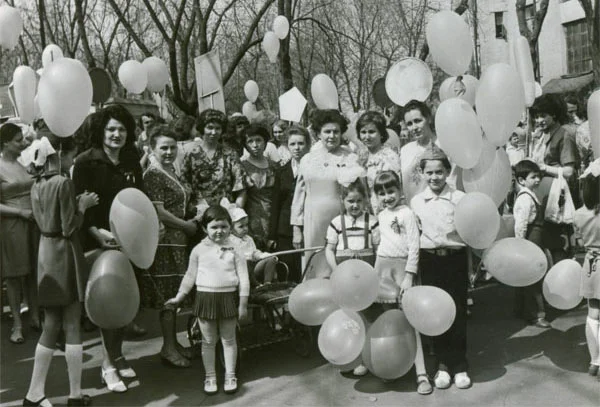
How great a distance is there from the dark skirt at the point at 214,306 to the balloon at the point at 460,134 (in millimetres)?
1754

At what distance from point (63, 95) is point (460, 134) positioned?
98.9 inches

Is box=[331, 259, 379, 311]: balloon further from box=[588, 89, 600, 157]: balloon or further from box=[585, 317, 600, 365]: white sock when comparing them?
box=[588, 89, 600, 157]: balloon

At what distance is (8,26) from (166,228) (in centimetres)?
430

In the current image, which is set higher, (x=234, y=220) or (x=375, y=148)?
(x=375, y=148)

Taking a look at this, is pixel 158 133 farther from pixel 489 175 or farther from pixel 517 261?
pixel 517 261

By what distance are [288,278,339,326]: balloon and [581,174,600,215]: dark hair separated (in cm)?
177

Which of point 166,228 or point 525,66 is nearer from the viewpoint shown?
point 166,228

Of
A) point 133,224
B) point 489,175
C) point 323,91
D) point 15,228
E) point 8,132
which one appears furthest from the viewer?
point 323,91

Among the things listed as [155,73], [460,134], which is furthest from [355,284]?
[155,73]

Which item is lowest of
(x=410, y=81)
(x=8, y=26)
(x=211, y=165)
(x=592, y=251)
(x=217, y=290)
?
(x=217, y=290)

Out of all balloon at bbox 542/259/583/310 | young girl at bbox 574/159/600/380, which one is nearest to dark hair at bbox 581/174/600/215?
young girl at bbox 574/159/600/380

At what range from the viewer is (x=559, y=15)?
97.0 ft

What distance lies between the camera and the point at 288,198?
600 centimetres

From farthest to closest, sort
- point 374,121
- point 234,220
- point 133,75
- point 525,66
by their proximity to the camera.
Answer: point 133,75, point 525,66, point 374,121, point 234,220
